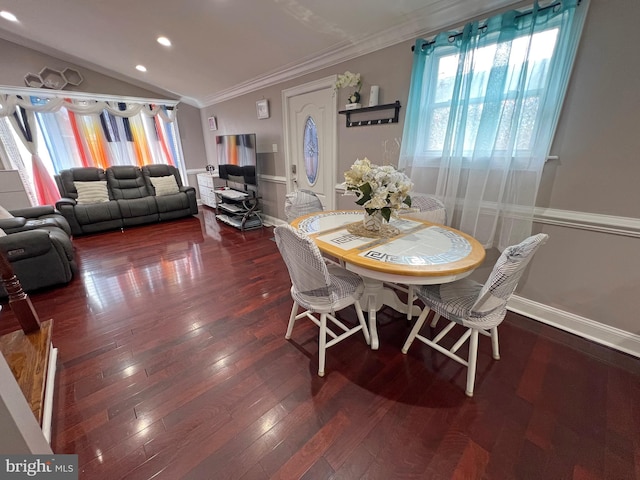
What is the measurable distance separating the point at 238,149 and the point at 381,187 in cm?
341

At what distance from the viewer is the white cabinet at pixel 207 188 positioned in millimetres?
5160

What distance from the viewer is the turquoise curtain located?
161 cm

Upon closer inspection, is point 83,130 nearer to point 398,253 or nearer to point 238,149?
point 238,149

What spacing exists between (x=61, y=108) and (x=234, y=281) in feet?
15.1

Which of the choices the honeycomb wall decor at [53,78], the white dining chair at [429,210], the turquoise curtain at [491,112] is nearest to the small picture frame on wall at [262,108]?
the turquoise curtain at [491,112]

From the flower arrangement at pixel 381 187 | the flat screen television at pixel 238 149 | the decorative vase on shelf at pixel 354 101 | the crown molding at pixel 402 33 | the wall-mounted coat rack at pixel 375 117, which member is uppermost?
the crown molding at pixel 402 33

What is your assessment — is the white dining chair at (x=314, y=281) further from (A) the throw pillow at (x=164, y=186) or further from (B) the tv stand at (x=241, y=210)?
(A) the throw pillow at (x=164, y=186)

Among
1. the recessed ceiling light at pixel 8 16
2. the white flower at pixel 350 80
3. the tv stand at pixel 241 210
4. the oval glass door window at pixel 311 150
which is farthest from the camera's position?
the tv stand at pixel 241 210

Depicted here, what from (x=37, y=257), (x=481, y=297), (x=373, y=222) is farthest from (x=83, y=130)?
(x=481, y=297)

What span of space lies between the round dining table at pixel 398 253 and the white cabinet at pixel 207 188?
3695 millimetres

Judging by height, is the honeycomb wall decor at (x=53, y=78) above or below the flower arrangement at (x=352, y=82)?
above

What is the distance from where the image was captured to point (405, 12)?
209 cm

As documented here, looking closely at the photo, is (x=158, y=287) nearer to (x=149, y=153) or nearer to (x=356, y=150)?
(x=356, y=150)

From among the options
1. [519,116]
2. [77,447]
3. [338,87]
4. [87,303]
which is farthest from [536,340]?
[87,303]
